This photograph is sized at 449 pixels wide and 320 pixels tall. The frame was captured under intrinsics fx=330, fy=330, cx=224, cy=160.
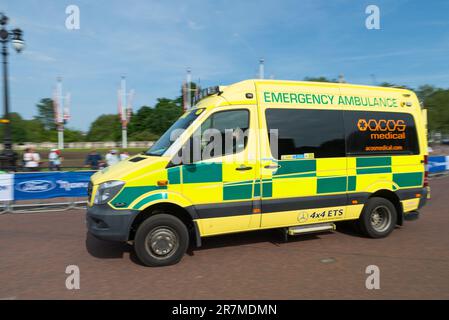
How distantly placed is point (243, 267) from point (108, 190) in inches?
88.0

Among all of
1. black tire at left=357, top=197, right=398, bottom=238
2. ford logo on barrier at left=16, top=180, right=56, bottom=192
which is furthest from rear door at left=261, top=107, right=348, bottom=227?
Result: ford logo on barrier at left=16, top=180, right=56, bottom=192

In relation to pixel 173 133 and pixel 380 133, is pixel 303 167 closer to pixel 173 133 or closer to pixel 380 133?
pixel 380 133

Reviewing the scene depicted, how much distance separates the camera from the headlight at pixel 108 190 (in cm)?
464

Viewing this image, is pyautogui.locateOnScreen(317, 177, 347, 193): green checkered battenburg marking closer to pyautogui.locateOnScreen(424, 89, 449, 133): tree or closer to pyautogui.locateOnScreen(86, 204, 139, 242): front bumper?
pyautogui.locateOnScreen(86, 204, 139, 242): front bumper

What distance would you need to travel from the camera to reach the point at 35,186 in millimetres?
9391

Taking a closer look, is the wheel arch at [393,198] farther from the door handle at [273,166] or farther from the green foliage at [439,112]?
the green foliage at [439,112]

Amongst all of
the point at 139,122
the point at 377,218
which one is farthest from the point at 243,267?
the point at 139,122

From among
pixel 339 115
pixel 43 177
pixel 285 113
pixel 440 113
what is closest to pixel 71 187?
pixel 43 177

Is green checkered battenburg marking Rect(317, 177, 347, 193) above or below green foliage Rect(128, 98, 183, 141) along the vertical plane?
below

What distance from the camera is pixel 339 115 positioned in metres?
5.85

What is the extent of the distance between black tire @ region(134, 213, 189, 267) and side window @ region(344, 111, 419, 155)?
3.29 meters

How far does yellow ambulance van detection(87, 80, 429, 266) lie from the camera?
4785 mm
